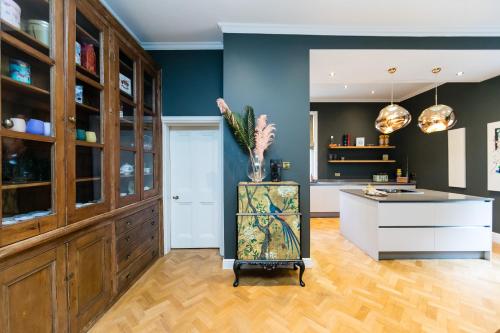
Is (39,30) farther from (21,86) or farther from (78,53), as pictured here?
(21,86)

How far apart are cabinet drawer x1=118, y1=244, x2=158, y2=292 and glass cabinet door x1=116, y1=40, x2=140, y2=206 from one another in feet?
2.47

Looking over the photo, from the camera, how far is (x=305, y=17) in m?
2.64

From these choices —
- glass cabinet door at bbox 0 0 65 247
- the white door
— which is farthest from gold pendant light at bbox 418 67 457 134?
glass cabinet door at bbox 0 0 65 247

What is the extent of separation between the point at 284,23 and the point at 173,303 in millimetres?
3505

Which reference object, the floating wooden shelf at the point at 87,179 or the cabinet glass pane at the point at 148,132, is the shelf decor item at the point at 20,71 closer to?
the floating wooden shelf at the point at 87,179

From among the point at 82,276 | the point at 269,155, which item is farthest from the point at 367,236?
the point at 82,276

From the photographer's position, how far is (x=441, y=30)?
2.86 meters

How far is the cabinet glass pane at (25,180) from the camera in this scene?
4.32 ft

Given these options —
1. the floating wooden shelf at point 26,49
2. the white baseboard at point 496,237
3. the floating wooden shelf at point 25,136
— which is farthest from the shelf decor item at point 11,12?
the white baseboard at point 496,237

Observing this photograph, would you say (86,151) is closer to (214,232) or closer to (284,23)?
(214,232)

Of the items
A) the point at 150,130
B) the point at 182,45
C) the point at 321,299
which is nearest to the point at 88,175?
the point at 150,130

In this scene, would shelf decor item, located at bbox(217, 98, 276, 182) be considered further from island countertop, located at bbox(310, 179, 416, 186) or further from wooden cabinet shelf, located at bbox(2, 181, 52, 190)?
island countertop, located at bbox(310, 179, 416, 186)

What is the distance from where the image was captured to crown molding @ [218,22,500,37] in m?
2.80

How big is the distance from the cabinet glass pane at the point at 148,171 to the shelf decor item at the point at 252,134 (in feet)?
4.08
